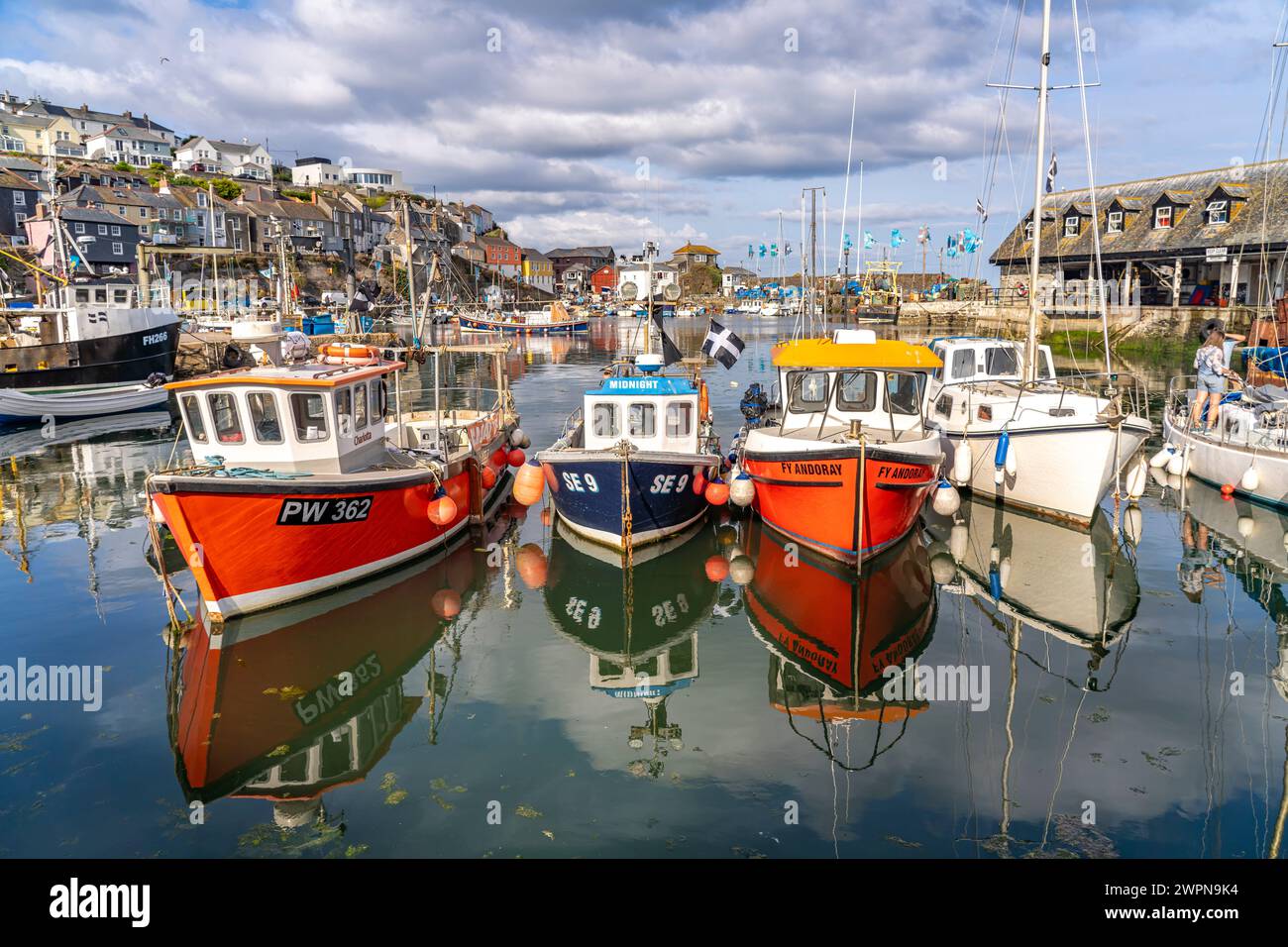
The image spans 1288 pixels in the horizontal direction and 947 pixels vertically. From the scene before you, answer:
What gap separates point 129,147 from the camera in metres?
116

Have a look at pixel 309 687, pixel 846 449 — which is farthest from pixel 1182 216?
pixel 309 687

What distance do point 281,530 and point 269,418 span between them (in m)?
1.98

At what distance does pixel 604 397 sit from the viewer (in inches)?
672

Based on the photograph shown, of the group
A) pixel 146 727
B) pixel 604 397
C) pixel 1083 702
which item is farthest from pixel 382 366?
pixel 1083 702

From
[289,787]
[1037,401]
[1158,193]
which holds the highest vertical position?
[1158,193]

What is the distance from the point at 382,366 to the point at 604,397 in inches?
171

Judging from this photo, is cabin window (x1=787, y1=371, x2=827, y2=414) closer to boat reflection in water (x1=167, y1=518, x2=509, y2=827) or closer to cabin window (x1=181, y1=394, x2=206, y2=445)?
boat reflection in water (x1=167, y1=518, x2=509, y2=827)

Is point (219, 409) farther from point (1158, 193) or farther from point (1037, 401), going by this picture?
point (1158, 193)

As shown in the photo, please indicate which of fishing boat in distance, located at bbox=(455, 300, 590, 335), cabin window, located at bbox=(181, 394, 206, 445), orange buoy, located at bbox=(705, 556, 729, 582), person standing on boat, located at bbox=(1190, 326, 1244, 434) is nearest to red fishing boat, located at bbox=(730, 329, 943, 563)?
orange buoy, located at bbox=(705, 556, 729, 582)

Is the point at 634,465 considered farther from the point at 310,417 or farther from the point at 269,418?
the point at 269,418

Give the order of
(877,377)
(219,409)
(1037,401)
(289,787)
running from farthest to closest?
1. (1037,401)
2. (877,377)
3. (219,409)
4. (289,787)

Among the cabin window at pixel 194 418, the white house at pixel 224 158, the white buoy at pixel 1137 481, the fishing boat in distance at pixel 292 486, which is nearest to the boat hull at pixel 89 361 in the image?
the fishing boat in distance at pixel 292 486

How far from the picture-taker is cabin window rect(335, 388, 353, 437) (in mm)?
13922
